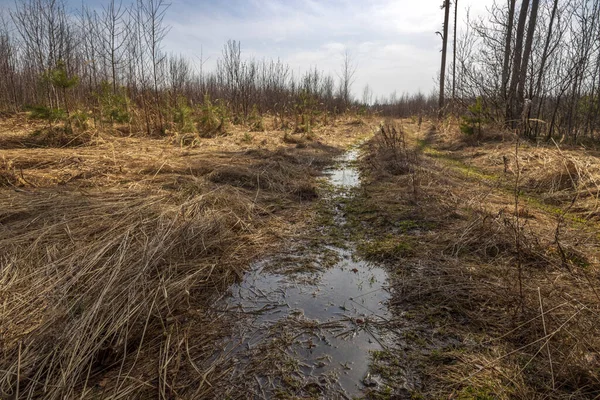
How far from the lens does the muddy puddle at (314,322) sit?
1518 millimetres

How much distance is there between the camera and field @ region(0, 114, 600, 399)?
4.67ft

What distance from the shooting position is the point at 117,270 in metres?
1.97

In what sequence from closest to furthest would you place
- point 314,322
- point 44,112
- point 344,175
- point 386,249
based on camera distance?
1. point 314,322
2. point 386,249
3. point 44,112
4. point 344,175

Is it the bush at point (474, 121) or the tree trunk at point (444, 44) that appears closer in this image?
the bush at point (474, 121)

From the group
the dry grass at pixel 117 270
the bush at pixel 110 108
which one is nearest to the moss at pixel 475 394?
the dry grass at pixel 117 270

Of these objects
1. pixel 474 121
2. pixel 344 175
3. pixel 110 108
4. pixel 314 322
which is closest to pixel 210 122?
pixel 110 108

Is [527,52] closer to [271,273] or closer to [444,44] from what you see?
[444,44]

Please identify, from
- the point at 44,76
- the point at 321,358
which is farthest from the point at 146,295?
the point at 44,76

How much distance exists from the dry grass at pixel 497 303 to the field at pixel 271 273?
0.01m

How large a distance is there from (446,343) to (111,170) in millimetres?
4783

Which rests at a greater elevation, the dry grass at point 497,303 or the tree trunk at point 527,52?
the tree trunk at point 527,52

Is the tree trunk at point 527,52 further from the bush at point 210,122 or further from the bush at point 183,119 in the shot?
the bush at point 183,119

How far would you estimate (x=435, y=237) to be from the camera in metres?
2.97

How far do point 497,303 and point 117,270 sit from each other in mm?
2389
